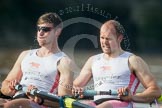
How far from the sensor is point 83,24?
6781 millimetres

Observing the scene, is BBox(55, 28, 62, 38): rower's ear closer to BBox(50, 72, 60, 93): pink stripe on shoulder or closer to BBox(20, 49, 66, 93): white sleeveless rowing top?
BBox(20, 49, 66, 93): white sleeveless rowing top

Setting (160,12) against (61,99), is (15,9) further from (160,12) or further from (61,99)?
(61,99)

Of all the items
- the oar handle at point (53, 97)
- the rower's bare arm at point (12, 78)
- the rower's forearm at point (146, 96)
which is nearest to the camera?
the oar handle at point (53, 97)

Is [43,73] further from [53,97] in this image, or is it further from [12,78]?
[53,97]

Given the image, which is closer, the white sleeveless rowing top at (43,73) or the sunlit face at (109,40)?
the sunlit face at (109,40)

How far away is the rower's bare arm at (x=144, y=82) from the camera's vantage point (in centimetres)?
576

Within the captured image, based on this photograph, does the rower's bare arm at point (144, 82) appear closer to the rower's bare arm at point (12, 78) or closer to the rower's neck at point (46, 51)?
the rower's neck at point (46, 51)

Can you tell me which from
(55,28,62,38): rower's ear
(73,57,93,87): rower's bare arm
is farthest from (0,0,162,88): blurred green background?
(73,57,93,87): rower's bare arm

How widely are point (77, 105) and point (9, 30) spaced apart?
367 cm

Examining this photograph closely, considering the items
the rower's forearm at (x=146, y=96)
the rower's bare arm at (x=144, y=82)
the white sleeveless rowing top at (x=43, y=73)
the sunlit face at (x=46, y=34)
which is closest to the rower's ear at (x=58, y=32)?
the sunlit face at (x=46, y=34)

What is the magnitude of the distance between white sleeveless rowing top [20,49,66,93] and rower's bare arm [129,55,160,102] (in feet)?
1.96

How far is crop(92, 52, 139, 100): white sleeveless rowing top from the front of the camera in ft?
19.2

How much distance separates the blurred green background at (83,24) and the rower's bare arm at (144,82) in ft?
2.05

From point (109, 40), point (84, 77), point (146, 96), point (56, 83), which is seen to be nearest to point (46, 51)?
point (56, 83)
